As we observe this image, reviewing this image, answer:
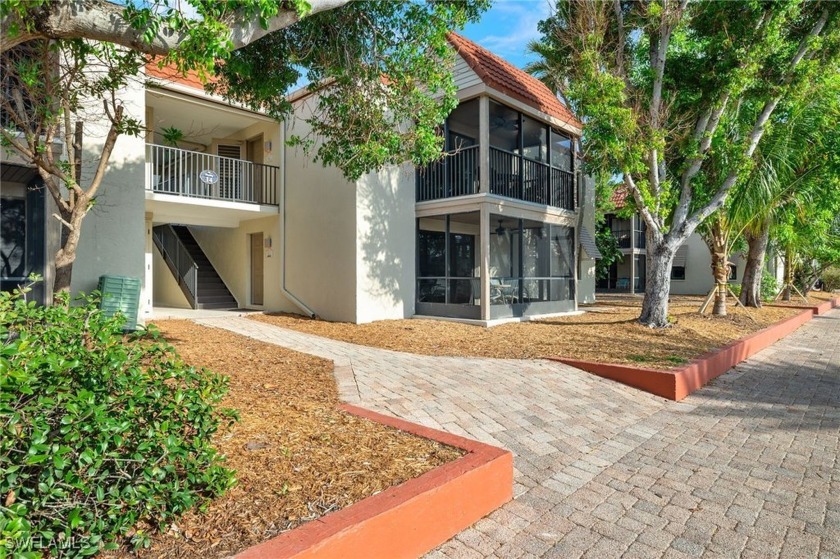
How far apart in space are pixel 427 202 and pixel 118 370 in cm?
1067

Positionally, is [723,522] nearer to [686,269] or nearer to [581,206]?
[581,206]

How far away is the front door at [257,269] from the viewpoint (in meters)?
14.9

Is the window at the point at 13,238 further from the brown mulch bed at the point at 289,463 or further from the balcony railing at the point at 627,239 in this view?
the balcony railing at the point at 627,239

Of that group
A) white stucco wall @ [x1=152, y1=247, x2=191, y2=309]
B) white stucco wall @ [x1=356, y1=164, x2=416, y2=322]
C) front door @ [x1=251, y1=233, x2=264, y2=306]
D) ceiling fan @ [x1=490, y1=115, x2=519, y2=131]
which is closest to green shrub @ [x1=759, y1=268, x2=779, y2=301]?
ceiling fan @ [x1=490, y1=115, x2=519, y2=131]

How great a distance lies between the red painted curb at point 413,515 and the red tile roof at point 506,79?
9796 mm

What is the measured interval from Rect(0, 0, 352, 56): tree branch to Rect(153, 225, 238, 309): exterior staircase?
1145 centimetres

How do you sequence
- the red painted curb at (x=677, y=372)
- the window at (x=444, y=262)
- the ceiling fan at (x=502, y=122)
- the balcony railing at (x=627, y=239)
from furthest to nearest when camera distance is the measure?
the balcony railing at (x=627, y=239), the ceiling fan at (x=502, y=122), the window at (x=444, y=262), the red painted curb at (x=677, y=372)

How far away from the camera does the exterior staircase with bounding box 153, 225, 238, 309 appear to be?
1438cm

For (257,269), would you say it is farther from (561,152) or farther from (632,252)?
(632,252)

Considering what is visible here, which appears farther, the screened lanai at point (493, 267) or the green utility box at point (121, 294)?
the screened lanai at point (493, 267)

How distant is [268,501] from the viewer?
2.66m

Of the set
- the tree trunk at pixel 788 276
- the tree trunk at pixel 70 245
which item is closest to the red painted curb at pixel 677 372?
the tree trunk at pixel 70 245

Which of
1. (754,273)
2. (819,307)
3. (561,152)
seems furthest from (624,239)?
(561,152)

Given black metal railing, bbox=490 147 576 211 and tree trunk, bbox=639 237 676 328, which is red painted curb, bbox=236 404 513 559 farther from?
black metal railing, bbox=490 147 576 211
